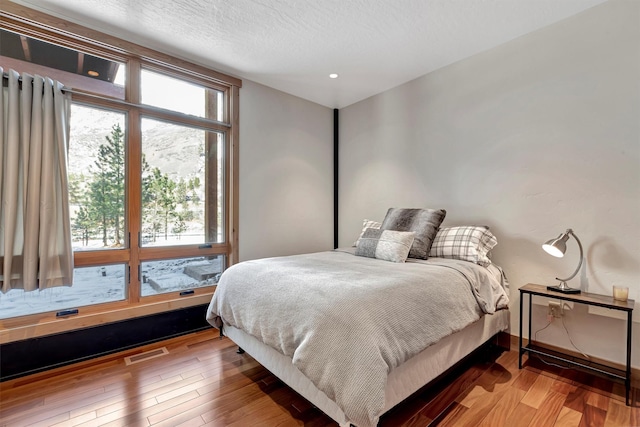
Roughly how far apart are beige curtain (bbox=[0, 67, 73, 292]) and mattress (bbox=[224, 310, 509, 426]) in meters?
1.37

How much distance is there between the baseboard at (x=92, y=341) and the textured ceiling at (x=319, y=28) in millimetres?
2392

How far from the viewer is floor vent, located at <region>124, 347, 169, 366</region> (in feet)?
7.47

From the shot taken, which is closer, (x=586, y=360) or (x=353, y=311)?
(x=353, y=311)

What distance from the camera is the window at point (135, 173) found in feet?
7.40

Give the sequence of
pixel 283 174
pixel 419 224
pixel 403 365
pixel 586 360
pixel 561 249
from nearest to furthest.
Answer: pixel 403 365
pixel 561 249
pixel 586 360
pixel 419 224
pixel 283 174

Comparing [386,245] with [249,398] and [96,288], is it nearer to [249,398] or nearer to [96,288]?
[249,398]

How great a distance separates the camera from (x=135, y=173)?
2.57 m

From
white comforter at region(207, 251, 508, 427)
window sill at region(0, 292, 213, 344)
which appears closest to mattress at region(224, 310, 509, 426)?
white comforter at region(207, 251, 508, 427)

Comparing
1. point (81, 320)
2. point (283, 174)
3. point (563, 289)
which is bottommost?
point (81, 320)

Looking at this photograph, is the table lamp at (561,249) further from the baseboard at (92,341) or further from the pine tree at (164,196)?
the pine tree at (164,196)

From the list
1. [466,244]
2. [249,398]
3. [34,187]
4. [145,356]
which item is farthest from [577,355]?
[34,187]

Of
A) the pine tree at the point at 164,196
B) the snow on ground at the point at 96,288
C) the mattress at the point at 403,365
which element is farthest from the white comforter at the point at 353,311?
the pine tree at the point at 164,196

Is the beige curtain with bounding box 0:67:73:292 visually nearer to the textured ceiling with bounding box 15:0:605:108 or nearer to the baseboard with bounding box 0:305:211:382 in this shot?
the baseboard with bounding box 0:305:211:382

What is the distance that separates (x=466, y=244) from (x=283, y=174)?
2.15 meters
